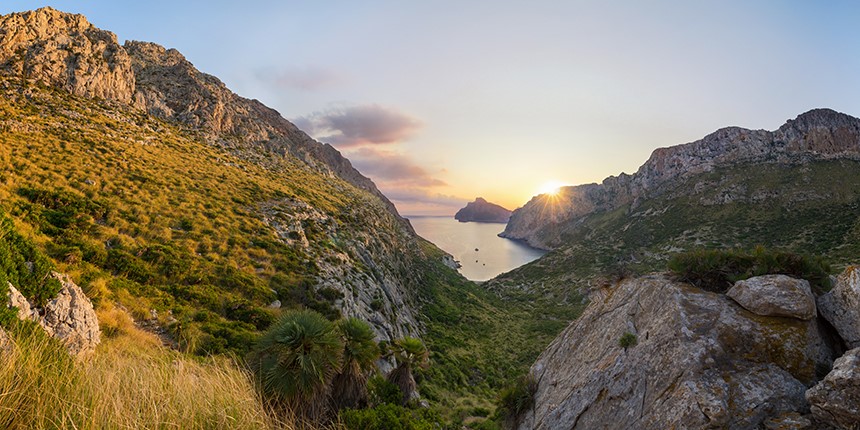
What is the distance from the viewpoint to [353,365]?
8875mm

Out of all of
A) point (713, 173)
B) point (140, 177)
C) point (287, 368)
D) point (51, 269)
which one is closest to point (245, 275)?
point (51, 269)

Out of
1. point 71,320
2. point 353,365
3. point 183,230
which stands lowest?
point 353,365

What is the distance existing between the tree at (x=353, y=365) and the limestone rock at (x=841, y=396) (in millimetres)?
9702

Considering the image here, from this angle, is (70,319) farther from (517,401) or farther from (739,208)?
(739,208)

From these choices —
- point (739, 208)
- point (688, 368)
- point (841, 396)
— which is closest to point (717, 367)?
point (688, 368)

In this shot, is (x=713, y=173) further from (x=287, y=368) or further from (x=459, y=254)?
(x=287, y=368)

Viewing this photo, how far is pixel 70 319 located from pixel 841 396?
15.9m

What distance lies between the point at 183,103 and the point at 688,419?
281 ft

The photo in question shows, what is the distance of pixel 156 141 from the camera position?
4447 centimetres

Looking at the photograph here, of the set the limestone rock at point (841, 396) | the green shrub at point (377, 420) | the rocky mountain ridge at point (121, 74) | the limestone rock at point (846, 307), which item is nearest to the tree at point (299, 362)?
the green shrub at point (377, 420)

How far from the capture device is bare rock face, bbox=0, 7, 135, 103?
1775 inches

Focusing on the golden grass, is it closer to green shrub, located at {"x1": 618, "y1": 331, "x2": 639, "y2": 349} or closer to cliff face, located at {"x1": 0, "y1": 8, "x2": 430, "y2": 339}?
green shrub, located at {"x1": 618, "y1": 331, "x2": 639, "y2": 349}

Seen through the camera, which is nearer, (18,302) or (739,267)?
(18,302)

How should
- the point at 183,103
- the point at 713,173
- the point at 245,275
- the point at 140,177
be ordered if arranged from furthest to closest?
the point at 713,173 < the point at 183,103 < the point at 140,177 < the point at 245,275
